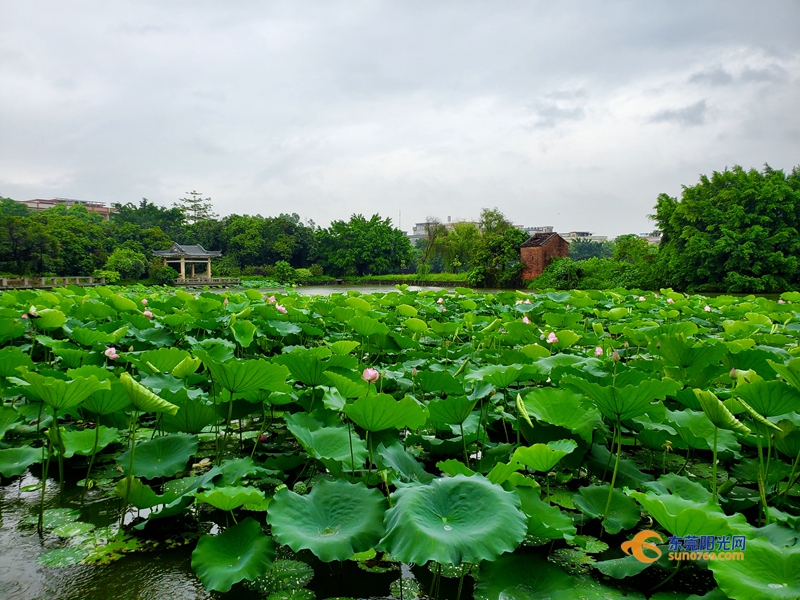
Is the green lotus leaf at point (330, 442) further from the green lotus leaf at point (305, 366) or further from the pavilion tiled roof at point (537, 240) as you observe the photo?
the pavilion tiled roof at point (537, 240)

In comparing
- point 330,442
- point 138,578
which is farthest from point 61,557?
point 330,442

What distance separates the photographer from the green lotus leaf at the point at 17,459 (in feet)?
4.56

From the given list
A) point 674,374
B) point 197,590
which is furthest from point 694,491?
point 197,590

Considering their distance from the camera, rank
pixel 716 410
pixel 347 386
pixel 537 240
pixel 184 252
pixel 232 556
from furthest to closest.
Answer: pixel 184 252
pixel 537 240
pixel 347 386
pixel 716 410
pixel 232 556

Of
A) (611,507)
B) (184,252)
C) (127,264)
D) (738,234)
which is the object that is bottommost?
(611,507)

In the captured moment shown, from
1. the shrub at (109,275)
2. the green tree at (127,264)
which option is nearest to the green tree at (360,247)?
the green tree at (127,264)

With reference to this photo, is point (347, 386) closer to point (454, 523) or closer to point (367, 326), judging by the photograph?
point (454, 523)

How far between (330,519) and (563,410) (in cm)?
72

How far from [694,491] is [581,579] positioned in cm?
46

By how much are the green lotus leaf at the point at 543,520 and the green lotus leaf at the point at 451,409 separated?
1.10 feet

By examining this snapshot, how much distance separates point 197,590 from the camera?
1.07 metres

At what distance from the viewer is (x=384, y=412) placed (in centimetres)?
119

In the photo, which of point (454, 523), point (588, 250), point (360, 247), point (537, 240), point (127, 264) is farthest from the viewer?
point (588, 250)

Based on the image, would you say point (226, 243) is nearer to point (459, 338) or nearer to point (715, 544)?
point (459, 338)
